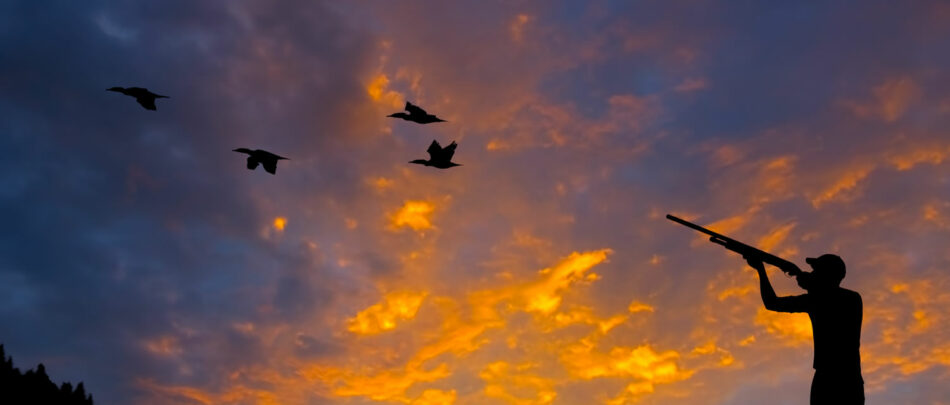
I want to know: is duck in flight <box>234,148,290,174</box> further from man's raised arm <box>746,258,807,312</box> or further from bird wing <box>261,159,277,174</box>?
man's raised arm <box>746,258,807,312</box>

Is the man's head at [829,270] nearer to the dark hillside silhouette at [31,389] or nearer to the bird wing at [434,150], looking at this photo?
the bird wing at [434,150]

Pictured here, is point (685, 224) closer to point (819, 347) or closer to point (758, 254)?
point (758, 254)

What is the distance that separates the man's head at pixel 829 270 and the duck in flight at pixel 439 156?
41.3 ft

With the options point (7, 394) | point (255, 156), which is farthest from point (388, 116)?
point (7, 394)

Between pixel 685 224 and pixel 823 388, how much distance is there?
3.76 meters

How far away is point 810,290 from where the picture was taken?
28.1ft

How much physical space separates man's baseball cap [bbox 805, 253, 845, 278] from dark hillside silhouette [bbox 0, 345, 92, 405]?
55911 mm

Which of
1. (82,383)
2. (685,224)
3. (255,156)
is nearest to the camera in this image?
(685,224)

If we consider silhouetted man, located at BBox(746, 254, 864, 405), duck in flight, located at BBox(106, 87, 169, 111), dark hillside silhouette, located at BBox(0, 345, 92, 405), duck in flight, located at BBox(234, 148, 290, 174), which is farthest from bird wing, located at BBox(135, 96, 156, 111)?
dark hillside silhouette, located at BBox(0, 345, 92, 405)

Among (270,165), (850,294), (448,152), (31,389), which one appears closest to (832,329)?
(850,294)

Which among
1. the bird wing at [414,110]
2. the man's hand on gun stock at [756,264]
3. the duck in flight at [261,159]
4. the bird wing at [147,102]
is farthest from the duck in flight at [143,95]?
the man's hand on gun stock at [756,264]

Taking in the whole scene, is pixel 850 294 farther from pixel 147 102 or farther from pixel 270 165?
pixel 147 102

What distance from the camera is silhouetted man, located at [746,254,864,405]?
7.98m

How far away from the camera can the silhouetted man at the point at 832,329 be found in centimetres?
798
